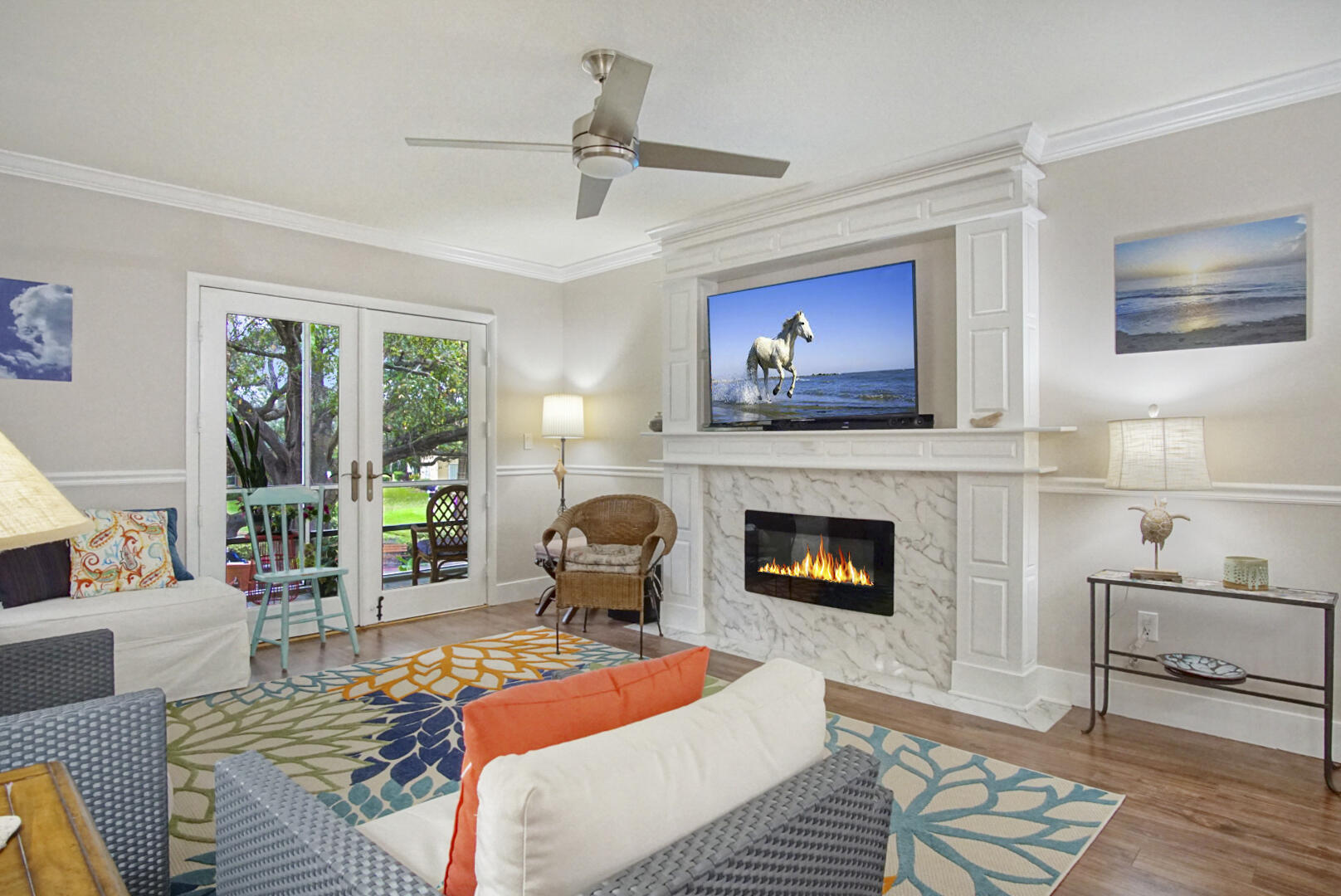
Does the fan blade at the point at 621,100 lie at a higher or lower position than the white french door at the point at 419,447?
higher

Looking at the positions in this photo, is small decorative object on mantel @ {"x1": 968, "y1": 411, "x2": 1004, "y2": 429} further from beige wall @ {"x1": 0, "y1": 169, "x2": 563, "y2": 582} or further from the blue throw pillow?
the blue throw pillow

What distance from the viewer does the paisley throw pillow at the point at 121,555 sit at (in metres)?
3.44

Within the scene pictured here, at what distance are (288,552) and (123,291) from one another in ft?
5.45

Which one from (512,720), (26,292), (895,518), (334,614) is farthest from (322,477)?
(512,720)

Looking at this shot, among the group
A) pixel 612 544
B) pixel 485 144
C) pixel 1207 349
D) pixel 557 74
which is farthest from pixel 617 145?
pixel 612 544

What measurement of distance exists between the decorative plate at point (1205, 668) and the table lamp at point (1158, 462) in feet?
1.06

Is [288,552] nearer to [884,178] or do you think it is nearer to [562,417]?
[562,417]

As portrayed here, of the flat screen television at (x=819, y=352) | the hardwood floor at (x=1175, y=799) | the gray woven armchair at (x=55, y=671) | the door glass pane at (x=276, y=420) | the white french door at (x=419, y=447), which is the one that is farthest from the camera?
the white french door at (x=419, y=447)

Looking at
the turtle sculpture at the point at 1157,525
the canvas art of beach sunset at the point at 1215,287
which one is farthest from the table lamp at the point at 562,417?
the turtle sculpture at the point at 1157,525

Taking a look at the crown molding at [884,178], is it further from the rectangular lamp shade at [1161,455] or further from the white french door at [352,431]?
the white french door at [352,431]

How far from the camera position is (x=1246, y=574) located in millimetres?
2789

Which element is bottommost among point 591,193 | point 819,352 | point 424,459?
point 424,459

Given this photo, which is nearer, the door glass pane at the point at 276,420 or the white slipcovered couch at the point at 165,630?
→ the white slipcovered couch at the point at 165,630

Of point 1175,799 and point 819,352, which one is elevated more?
point 819,352
